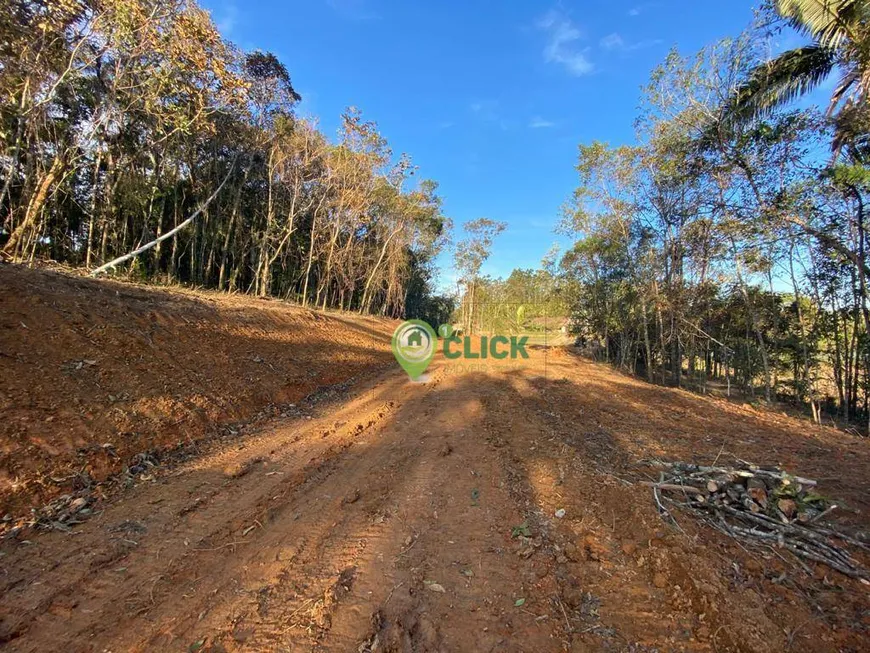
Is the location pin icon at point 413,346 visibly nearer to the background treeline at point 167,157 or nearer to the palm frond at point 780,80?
the background treeline at point 167,157

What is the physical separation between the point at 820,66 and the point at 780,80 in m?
0.64

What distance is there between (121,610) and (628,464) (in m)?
4.48

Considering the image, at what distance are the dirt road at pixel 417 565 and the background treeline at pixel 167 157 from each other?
8277 mm

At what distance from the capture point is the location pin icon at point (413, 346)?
470 inches

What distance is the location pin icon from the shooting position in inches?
470

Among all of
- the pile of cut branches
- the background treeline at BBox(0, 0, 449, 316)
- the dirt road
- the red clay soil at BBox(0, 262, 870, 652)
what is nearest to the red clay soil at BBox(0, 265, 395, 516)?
the red clay soil at BBox(0, 262, 870, 652)

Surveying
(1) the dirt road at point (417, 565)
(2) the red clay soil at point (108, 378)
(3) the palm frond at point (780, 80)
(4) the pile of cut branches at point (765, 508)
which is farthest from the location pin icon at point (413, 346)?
(3) the palm frond at point (780, 80)

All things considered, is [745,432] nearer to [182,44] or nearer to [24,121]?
[182,44]

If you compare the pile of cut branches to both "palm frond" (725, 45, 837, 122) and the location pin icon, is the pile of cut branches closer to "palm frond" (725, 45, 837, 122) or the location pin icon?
the location pin icon

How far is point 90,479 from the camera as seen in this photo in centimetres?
362

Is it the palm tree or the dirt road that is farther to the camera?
the palm tree

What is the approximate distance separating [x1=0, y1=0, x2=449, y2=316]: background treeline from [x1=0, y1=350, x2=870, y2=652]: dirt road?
828 centimetres

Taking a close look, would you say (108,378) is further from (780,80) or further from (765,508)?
(780,80)

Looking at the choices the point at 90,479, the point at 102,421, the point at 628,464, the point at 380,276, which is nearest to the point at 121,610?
the point at 90,479
